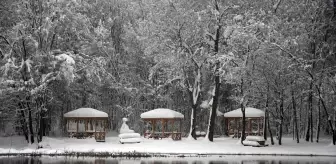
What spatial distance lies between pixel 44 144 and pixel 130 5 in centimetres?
2174

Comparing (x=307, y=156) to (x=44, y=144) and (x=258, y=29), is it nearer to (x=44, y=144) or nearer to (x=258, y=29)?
(x=258, y=29)

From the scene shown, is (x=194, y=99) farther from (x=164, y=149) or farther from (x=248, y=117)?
(x=164, y=149)

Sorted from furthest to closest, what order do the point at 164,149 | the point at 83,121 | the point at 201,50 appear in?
1. the point at 83,121
2. the point at 201,50
3. the point at 164,149

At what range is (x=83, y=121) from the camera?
35.8 meters

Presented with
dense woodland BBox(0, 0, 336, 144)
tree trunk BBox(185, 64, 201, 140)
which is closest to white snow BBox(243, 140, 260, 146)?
dense woodland BBox(0, 0, 336, 144)

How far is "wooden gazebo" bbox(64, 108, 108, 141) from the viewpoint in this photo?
33.4 m

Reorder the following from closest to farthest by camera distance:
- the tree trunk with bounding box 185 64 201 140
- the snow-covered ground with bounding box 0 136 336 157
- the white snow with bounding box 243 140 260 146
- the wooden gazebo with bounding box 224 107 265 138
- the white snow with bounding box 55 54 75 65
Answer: the snow-covered ground with bounding box 0 136 336 157, the white snow with bounding box 55 54 75 65, the white snow with bounding box 243 140 260 146, the tree trunk with bounding box 185 64 201 140, the wooden gazebo with bounding box 224 107 265 138

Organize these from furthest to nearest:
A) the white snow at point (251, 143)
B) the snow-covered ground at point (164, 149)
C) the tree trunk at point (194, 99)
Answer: the tree trunk at point (194, 99)
the white snow at point (251, 143)
the snow-covered ground at point (164, 149)

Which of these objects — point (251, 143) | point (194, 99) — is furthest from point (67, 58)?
point (251, 143)

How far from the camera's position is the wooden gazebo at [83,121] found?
33.4 m

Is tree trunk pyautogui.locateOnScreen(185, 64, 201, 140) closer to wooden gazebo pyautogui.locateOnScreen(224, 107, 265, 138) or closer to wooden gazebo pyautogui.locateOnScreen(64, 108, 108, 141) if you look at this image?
wooden gazebo pyautogui.locateOnScreen(224, 107, 265, 138)

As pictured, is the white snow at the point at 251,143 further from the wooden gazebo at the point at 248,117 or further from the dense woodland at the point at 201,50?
the wooden gazebo at the point at 248,117

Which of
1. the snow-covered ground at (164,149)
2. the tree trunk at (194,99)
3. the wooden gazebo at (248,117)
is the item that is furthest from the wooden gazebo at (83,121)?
the wooden gazebo at (248,117)

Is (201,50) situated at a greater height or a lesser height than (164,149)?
greater
